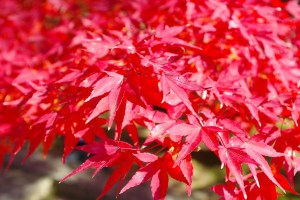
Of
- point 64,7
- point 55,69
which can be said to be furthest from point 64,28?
point 55,69

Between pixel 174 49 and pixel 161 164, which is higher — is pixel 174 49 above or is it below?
above

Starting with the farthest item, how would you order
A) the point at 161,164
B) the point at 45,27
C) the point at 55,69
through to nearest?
1. the point at 45,27
2. the point at 55,69
3. the point at 161,164

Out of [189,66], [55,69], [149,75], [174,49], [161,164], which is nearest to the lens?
A: [161,164]

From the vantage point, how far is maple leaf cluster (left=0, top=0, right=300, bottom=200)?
3.22ft

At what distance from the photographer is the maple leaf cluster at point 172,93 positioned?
3.22 ft

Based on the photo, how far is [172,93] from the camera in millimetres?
1117

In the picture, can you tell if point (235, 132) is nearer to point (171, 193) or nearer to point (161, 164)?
point (161, 164)

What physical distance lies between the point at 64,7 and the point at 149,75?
74.3 inches

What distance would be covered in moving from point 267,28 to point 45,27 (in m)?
2.07

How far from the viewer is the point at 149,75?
113cm

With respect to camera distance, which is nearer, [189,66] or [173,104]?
[173,104]

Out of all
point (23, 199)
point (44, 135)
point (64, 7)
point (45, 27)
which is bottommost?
point (23, 199)

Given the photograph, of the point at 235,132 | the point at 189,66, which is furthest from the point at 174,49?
the point at 235,132

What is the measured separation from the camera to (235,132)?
3.51ft
